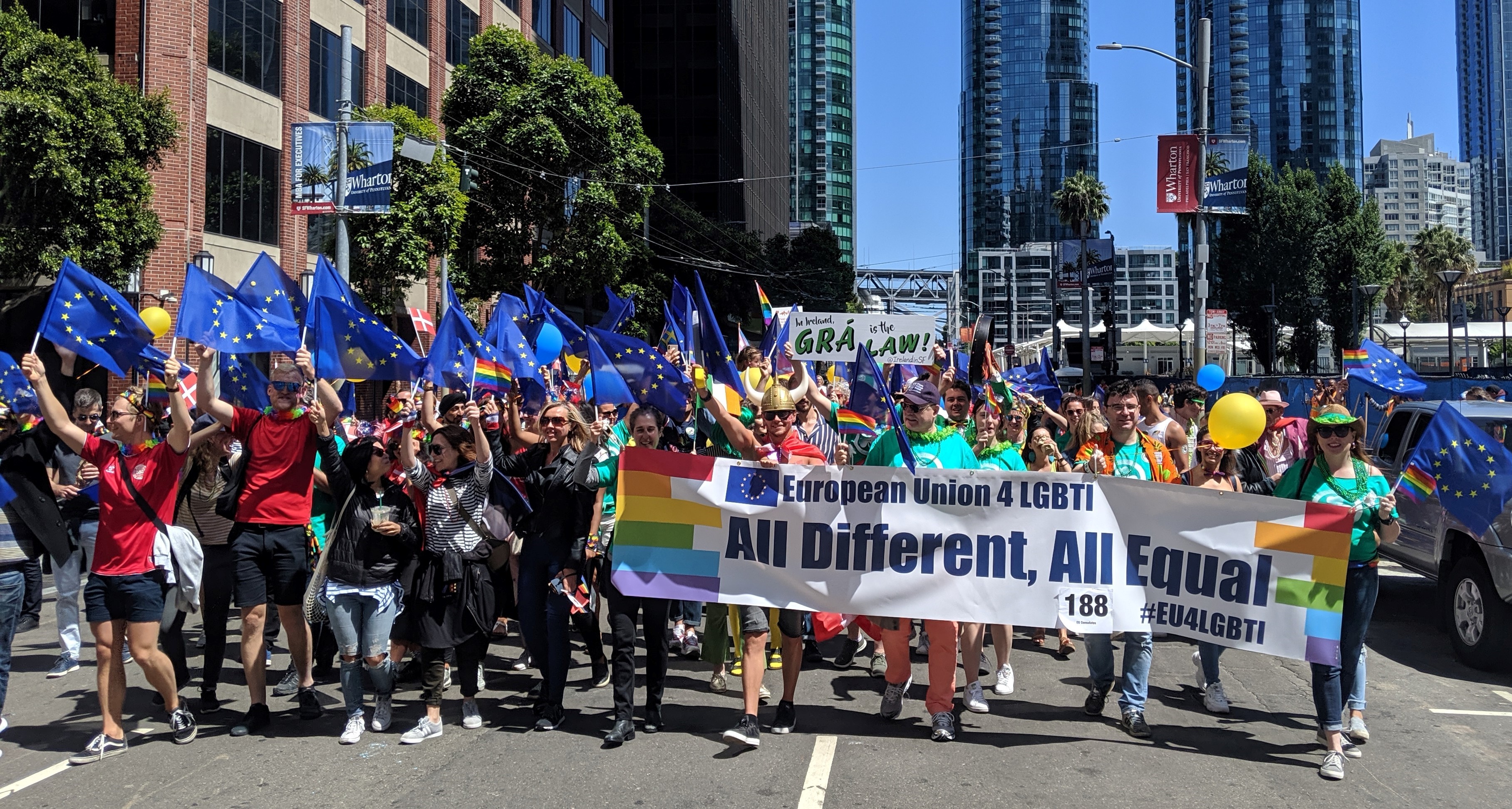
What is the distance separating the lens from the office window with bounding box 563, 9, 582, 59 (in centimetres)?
4569

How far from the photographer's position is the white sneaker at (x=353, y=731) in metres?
6.16

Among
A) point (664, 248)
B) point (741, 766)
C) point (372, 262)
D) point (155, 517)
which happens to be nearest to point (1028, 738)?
point (741, 766)

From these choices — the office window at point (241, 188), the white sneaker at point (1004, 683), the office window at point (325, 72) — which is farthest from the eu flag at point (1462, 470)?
the office window at point (325, 72)

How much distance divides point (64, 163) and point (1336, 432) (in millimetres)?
18212

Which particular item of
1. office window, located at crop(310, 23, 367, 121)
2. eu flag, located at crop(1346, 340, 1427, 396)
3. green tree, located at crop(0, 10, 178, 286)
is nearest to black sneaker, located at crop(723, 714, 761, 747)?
eu flag, located at crop(1346, 340, 1427, 396)

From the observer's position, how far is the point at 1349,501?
6031 mm

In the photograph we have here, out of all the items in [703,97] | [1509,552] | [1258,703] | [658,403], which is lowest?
[1258,703]

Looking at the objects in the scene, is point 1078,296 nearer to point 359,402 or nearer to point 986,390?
point 359,402

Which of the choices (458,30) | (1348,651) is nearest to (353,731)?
(1348,651)

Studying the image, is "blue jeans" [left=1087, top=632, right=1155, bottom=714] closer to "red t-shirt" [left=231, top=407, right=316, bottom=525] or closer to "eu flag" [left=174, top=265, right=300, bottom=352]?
"red t-shirt" [left=231, top=407, right=316, bottom=525]

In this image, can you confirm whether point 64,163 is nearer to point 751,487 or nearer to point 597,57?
point 751,487

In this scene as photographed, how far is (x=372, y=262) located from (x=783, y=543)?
1956cm

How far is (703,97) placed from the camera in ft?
225

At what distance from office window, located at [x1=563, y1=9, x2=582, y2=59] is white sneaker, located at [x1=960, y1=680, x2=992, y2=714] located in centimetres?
4136
